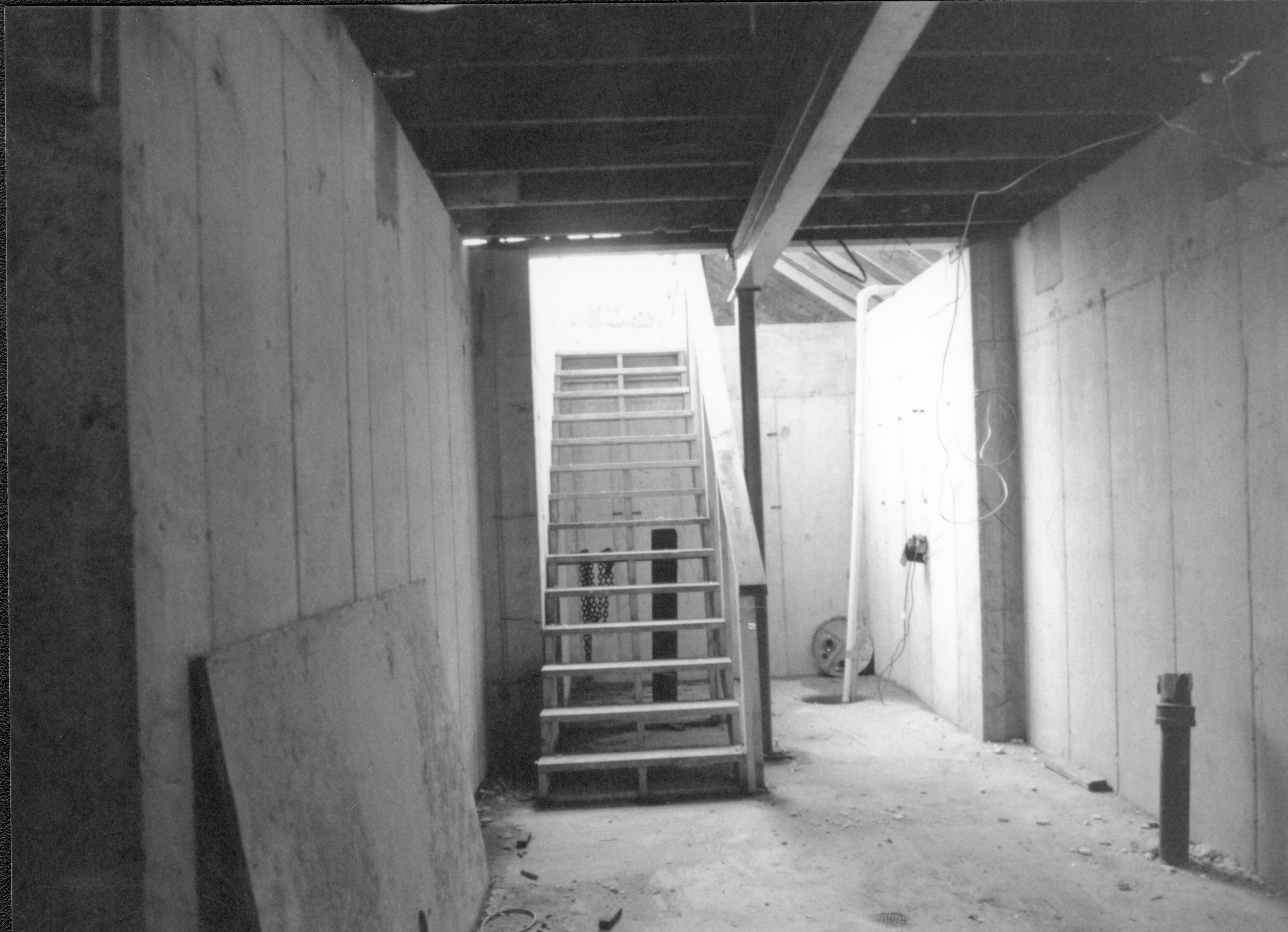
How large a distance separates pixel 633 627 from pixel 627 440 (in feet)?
4.84

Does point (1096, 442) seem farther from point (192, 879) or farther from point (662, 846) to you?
point (192, 879)

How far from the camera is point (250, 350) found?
1.70 metres

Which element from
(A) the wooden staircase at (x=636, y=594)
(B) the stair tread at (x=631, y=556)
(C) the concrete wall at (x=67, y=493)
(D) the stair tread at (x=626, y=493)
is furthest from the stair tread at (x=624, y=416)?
(C) the concrete wall at (x=67, y=493)

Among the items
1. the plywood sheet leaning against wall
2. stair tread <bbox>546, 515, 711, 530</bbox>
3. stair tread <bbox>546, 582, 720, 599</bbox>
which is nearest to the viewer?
the plywood sheet leaning against wall

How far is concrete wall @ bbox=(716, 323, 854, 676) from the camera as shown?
7105 millimetres

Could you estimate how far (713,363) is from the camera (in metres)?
5.08

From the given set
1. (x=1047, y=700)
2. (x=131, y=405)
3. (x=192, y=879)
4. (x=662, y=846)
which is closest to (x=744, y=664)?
(x=662, y=846)

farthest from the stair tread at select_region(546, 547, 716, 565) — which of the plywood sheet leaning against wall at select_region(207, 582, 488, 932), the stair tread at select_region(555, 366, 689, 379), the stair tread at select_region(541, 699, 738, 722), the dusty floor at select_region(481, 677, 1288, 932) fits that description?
the plywood sheet leaning against wall at select_region(207, 582, 488, 932)

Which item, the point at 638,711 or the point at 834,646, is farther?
the point at 834,646

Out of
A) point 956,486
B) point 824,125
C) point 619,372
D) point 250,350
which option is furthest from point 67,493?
point 619,372

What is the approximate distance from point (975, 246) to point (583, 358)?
2.87m

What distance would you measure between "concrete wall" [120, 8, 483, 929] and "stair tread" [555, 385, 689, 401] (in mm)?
3022

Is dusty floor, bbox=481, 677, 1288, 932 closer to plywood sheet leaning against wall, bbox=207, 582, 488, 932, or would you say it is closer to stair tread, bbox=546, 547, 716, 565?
plywood sheet leaning against wall, bbox=207, 582, 488, 932

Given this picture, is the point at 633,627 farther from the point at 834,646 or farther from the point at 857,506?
the point at 834,646
